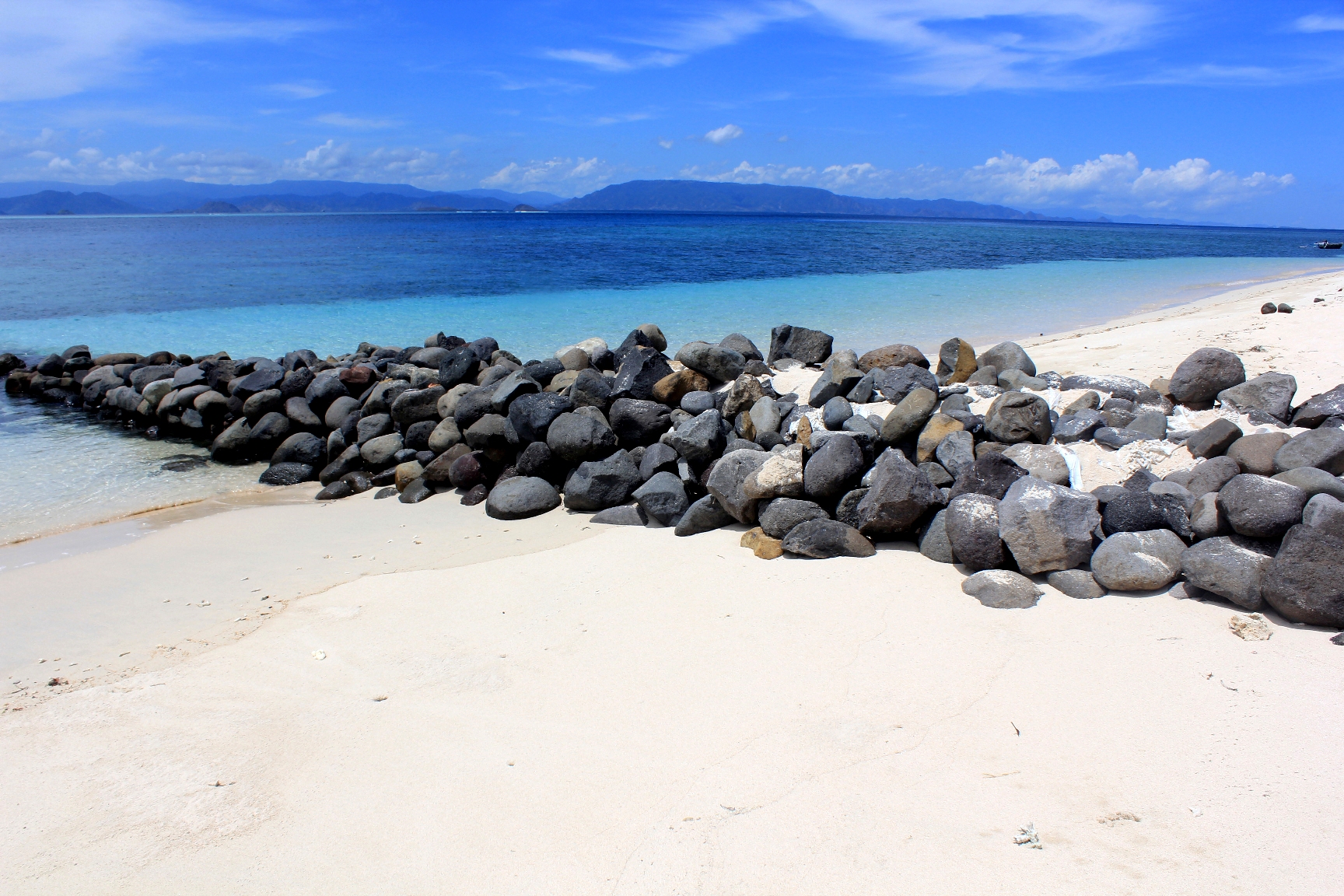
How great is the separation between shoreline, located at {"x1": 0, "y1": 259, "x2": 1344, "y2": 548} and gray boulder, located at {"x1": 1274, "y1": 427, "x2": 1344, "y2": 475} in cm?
262

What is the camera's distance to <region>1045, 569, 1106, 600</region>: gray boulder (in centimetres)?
395

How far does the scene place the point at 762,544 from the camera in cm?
491

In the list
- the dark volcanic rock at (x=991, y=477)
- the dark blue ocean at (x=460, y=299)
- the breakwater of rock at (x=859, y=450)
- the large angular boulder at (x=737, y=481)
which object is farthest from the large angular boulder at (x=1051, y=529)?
the dark blue ocean at (x=460, y=299)

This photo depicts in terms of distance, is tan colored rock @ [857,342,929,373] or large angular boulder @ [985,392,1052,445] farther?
tan colored rock @ [857,342,929,373]

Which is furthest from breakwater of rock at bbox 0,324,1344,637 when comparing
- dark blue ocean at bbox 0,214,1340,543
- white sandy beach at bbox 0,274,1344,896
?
dark blue ocean at bbox 0,214,1340,543

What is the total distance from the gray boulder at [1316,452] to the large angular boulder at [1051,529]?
1.26 metres

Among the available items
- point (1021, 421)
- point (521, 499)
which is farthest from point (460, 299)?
point (1021, 421)

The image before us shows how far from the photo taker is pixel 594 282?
23781mm

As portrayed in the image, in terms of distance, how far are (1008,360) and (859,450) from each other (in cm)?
272

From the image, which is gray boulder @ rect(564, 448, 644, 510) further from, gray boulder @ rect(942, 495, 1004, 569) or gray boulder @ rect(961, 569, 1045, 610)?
gray boulder @ rect(961, 569, 1045, 610)

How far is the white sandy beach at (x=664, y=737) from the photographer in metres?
2.42

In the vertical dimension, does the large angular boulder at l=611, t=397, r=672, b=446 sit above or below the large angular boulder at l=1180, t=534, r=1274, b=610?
above

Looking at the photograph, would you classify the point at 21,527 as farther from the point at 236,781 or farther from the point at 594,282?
→ the point at 594,282

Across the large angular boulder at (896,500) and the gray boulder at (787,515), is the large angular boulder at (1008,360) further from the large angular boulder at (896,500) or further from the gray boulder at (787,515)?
the gray boulder at (787,515)
